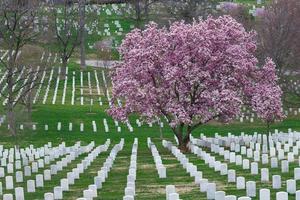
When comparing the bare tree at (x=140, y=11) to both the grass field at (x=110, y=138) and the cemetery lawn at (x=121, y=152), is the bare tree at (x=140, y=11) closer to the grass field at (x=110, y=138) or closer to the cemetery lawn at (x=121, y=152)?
the grass field at (x=110, y=138)

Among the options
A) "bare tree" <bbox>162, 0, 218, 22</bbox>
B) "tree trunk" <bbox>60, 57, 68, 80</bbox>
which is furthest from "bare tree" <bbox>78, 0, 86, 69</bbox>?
"bare tree" <bbox>162, 0, 218, 22</bbox>

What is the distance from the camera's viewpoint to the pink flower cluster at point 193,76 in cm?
3075

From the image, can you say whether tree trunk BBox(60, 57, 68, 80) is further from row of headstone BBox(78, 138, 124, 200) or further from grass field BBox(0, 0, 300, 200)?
row of headstone BBox(78, 138, 124, 200)

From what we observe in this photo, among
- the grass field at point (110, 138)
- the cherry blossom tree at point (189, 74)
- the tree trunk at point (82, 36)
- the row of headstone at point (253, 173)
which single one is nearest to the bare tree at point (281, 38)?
the grass field at point (110, 138)

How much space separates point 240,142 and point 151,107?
4.72 metres

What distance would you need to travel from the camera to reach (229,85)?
31.5m

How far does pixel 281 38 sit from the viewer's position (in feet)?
169

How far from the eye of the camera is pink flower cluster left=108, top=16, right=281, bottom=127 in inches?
1211

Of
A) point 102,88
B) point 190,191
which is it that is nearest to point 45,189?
point 190,191

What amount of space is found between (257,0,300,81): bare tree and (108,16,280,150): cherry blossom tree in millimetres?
18702

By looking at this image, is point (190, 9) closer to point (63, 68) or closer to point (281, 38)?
point (63, 68)

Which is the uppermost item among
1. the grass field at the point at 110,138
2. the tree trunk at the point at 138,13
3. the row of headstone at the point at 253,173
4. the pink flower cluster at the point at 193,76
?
the tree trunk at the point at 138,13

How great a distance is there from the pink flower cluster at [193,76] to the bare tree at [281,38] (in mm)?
18473

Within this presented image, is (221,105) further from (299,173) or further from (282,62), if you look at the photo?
(282,62)
